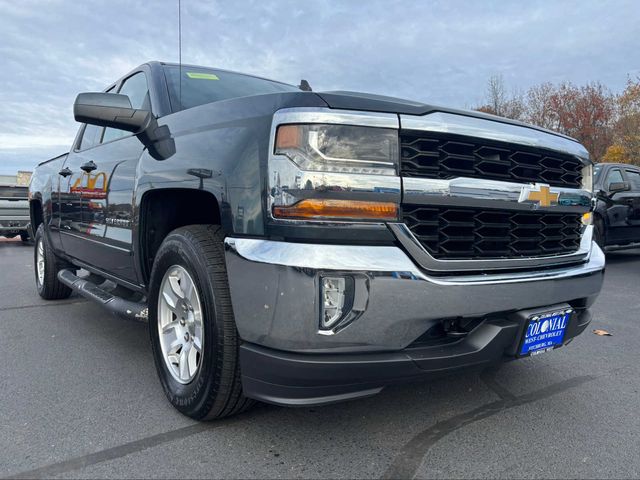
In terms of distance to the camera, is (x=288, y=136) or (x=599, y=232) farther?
(x=599, y=232)

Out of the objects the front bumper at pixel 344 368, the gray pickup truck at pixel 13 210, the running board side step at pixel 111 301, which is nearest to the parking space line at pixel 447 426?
the front bumper at pixel 344 368

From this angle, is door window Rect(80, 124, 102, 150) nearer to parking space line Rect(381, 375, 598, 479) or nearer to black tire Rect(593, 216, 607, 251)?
parking space line Rect(381, 375, 598, 479)

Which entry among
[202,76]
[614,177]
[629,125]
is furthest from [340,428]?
[629,125]

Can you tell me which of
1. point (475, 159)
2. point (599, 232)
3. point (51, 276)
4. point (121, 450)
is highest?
point (475, 159)

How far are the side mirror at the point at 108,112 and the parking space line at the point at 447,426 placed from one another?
6.94 ft

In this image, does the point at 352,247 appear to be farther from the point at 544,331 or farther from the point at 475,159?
the point at 544,331

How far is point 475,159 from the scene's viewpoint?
206 centimetres

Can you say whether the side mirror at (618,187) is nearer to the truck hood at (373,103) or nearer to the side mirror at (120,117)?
the truck hood at (373,103)

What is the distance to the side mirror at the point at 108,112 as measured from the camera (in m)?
2.66

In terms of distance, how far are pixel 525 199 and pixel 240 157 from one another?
1231 mm

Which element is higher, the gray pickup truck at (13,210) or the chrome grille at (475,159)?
the chrome grille at (475,159)

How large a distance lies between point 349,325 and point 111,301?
1.91 m

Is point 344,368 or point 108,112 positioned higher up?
point 108,112

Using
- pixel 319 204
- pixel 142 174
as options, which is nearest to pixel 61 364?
pixel 142 174
